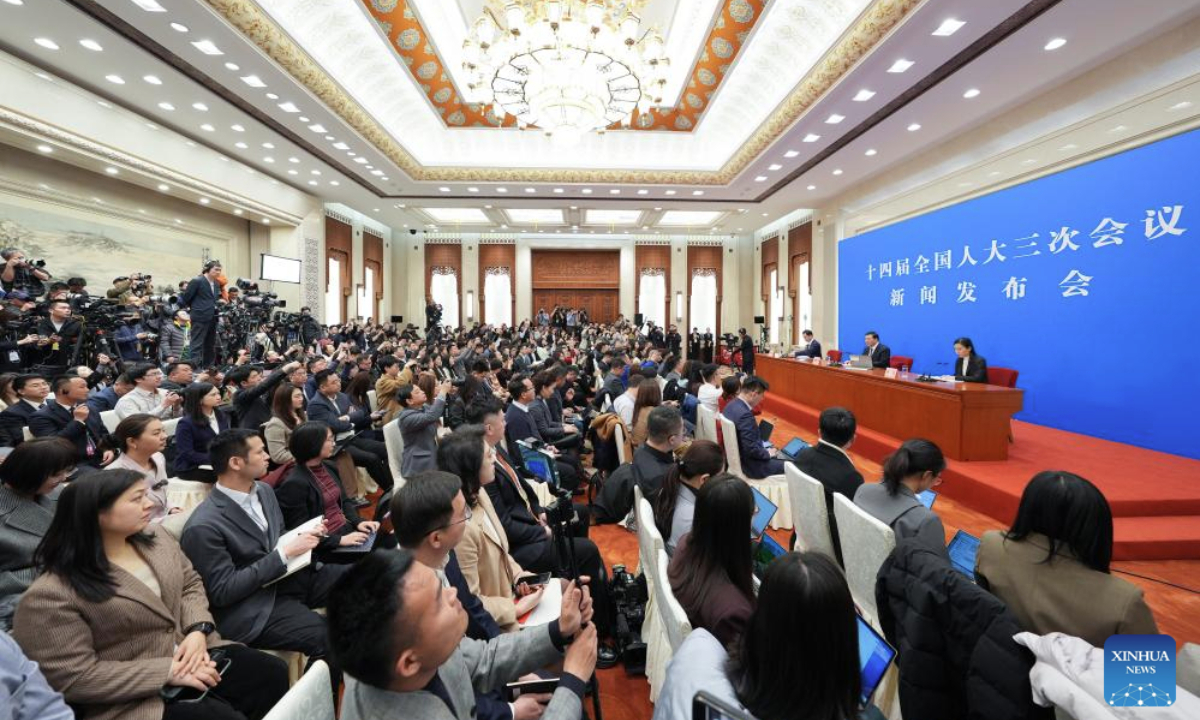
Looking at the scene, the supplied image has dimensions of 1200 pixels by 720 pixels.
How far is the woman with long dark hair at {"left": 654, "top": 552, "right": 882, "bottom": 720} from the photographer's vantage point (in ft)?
3.11

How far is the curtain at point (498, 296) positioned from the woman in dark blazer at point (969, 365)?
13.7m

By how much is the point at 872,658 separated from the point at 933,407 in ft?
14.2

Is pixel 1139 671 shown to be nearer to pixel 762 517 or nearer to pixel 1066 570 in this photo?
pixel 1066 570

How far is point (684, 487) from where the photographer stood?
2162 millimetres

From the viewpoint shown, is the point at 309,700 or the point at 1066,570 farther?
the point at 1066,570

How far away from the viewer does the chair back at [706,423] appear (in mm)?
4054

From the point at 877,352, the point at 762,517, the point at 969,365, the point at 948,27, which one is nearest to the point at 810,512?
the point at 762,517

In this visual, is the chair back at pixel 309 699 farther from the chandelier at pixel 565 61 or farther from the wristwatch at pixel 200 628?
the chandelier at pixel 565 61

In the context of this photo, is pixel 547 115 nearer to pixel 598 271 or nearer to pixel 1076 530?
pixel 1076 530

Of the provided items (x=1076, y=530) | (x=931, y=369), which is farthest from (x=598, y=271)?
(x=1076, y=530)

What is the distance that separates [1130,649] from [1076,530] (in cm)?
28

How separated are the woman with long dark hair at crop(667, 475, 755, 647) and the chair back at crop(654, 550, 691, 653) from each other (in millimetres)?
53

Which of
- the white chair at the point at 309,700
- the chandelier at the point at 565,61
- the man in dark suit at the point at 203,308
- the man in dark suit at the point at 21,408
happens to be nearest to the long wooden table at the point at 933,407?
the chandelier at the point at 565,61

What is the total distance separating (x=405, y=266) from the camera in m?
17.3
